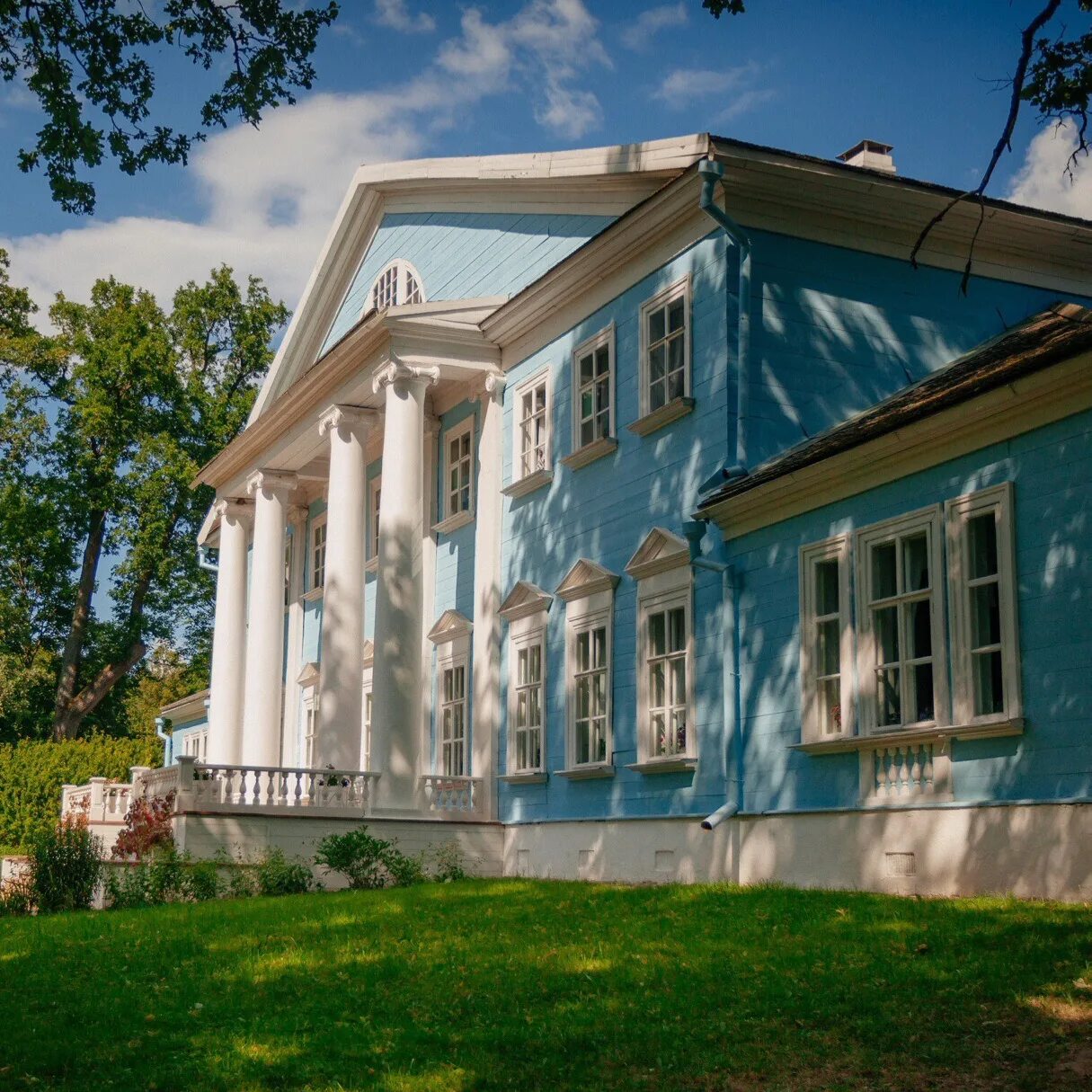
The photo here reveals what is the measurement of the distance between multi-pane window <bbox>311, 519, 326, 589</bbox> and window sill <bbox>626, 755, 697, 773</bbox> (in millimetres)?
13165

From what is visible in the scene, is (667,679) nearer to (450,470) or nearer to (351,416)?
(450,470)

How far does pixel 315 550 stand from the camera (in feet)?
95.5

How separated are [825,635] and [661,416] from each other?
391 cm

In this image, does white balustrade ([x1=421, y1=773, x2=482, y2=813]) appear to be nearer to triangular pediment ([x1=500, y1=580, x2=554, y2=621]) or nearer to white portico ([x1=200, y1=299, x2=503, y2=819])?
white portico ([x1=200, y1=299, x2=503, y2=819])

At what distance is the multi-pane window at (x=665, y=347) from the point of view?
1694 centimetres

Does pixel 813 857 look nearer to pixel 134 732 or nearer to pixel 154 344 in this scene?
pixel 154 344

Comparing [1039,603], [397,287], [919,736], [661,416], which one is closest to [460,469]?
[397,287]

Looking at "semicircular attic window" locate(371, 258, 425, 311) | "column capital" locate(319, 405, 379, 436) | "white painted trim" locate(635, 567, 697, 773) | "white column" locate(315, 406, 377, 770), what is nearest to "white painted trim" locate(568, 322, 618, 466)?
"white painted trim" locate(635, 567, 697, 773)

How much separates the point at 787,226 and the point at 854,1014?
10694mm

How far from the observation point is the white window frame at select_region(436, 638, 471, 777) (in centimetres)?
2141

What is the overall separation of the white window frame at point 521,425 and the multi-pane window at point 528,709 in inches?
93.7

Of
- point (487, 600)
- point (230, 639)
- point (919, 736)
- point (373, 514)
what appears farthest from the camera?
point (230, 639)

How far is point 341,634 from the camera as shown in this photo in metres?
21.7

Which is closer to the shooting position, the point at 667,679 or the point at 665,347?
the point at 667,679
